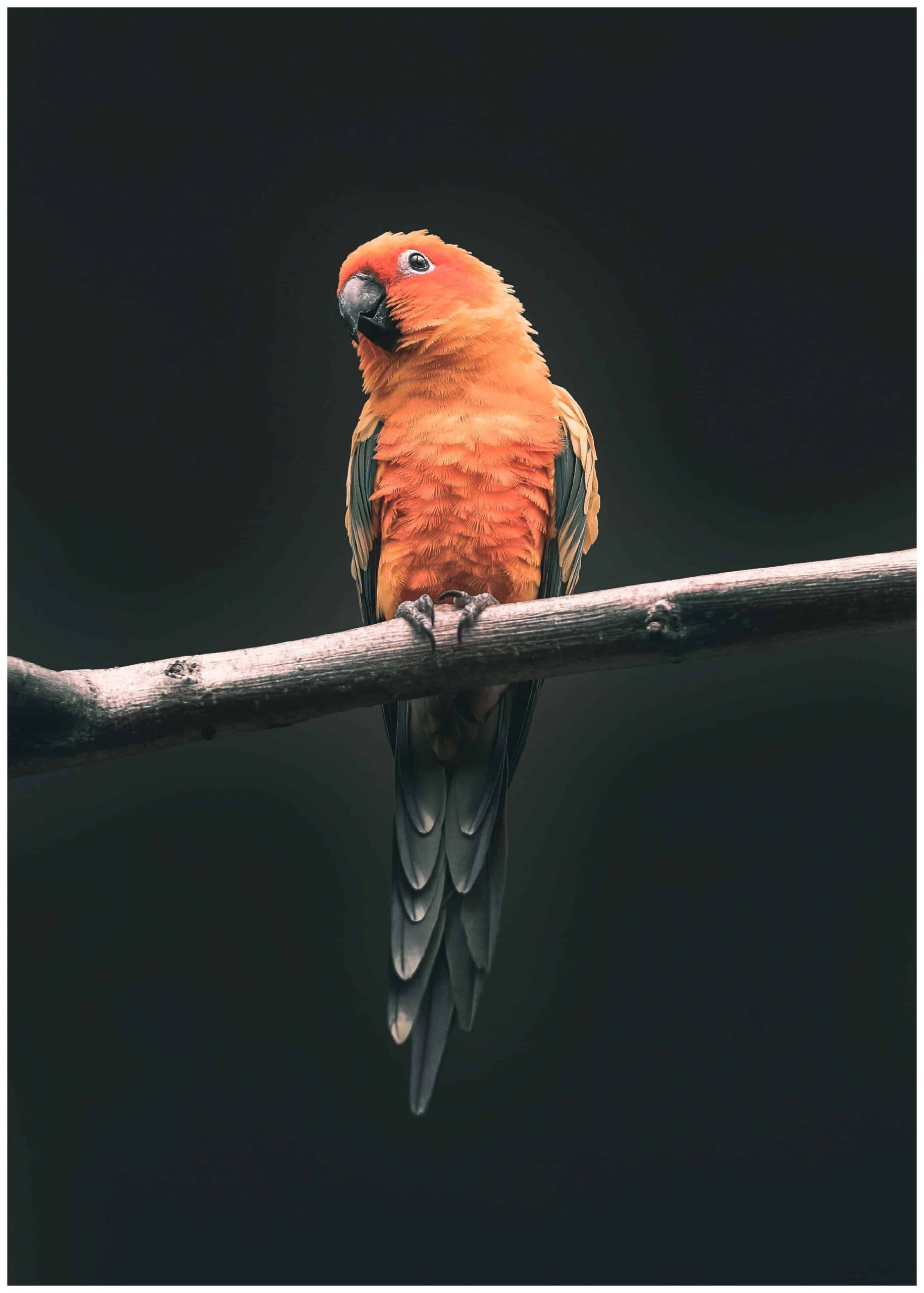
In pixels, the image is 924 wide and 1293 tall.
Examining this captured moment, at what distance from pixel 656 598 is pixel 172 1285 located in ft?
4.69

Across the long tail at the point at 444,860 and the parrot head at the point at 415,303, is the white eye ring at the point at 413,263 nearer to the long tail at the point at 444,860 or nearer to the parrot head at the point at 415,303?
the parrot head at the point at 415,303

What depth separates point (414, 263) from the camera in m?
1.41

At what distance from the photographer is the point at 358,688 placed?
112cm

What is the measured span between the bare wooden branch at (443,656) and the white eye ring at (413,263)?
589 millimetres

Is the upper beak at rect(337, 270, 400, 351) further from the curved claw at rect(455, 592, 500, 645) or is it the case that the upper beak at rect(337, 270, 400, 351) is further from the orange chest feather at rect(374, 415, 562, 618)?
the curved claw at rect(455, 592, 500, 645)

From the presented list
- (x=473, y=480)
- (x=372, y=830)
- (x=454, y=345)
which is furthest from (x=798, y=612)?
(x=372, y=830)

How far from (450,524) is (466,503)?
0.04 m

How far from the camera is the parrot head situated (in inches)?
54.6

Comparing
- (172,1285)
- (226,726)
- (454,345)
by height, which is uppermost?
(454,345)

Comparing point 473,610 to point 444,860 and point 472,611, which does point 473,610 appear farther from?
point 444,860

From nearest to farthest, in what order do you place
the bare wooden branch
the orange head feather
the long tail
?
the bare wooden branch, the long tail, the orange head feather

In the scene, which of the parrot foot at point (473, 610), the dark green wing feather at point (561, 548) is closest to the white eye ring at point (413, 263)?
the dark green wing feather at point (561, 548)

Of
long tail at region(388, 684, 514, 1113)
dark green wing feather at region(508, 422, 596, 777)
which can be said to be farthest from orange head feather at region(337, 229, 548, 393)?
long tail at region(388, 684, 514, 1113)

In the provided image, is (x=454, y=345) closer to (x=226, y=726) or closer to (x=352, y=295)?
(x=352, y=295)
